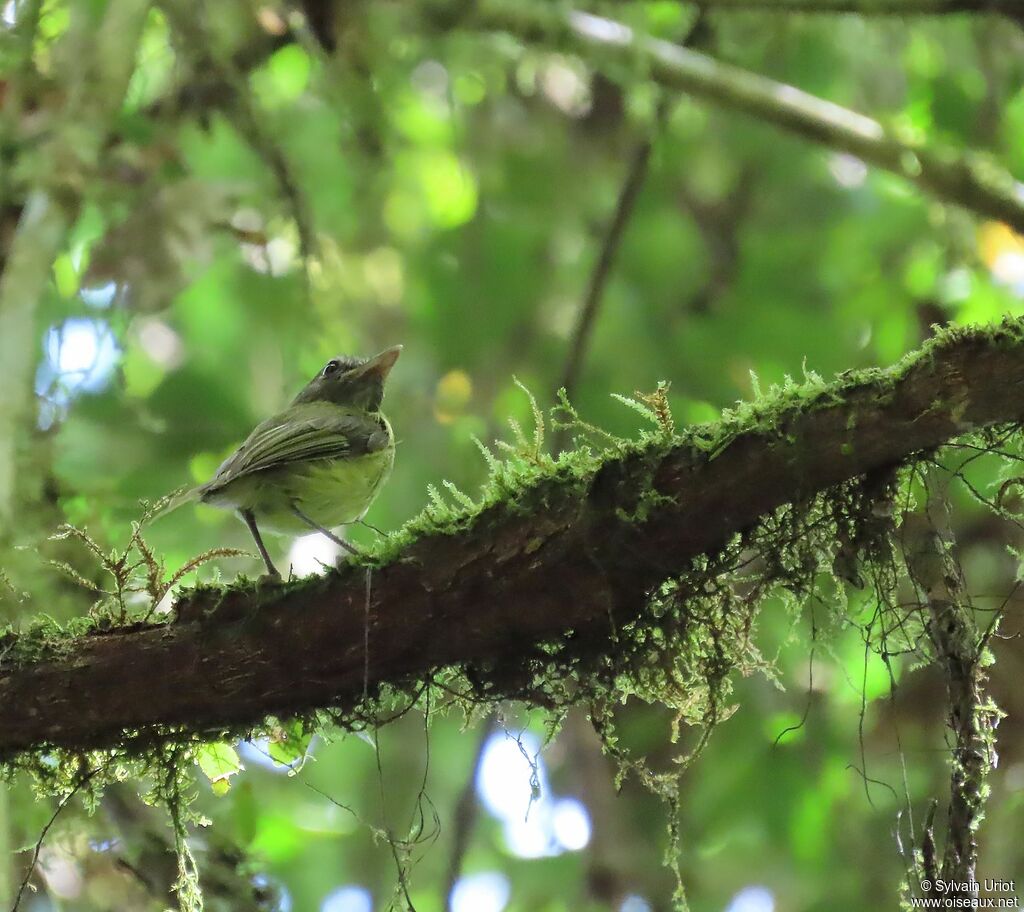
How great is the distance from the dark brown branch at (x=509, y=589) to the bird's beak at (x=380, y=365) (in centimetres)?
203

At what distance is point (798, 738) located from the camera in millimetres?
4473

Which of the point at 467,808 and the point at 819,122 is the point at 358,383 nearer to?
the point at 467,808

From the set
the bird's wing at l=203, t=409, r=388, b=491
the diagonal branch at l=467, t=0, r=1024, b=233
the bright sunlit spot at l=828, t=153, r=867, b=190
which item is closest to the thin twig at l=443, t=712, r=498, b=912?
the bird's wing at l=203, t=409, r=388, b=491

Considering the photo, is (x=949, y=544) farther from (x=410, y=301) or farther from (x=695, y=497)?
(x=410, y=301)

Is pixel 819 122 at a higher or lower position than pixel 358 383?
higher

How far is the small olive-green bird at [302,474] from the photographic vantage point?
3.31 m

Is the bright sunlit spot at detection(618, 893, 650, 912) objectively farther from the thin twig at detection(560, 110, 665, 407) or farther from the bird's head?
the bird's head

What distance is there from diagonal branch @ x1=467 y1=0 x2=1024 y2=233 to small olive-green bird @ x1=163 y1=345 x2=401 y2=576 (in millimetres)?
1631

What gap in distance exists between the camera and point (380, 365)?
4305 millimetres

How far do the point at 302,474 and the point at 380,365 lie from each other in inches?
39.3

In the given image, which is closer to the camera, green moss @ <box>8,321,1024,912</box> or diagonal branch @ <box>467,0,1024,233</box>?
green moss @ <box>8,321,1024,912</box>

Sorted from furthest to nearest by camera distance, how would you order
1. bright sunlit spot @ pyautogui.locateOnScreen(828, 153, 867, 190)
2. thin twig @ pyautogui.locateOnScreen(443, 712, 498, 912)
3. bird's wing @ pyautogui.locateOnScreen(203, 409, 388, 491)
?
1. bright sunlit spot @ pyautogui.locateOnScreen(828, 153, 867, 190)
2. thin twig @ pyautogui.locateOnScreen(443, 712, 498, 912)
3. bird's wing @ pyautogui.locateOnScreen(203, 409, 388, 491)

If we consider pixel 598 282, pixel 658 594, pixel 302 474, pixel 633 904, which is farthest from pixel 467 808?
pixel 598 282

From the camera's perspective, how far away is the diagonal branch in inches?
153
